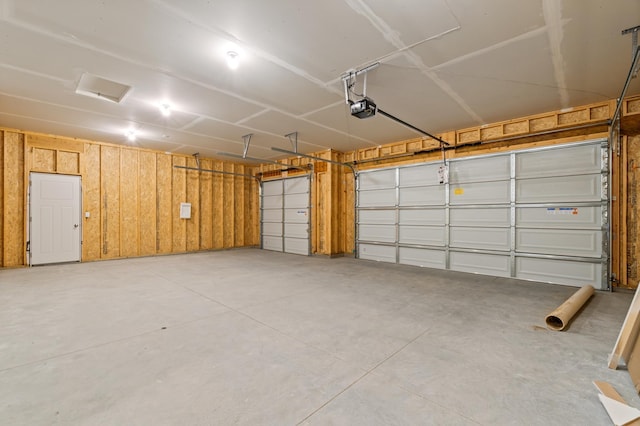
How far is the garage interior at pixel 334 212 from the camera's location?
2.09m

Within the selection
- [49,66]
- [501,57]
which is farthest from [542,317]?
[49,66]

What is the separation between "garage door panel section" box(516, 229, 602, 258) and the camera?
16.3ft

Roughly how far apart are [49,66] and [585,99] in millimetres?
8202

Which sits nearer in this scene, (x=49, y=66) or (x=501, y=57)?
(x=501, y=57)

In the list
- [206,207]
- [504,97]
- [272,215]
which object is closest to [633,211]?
[504,97]

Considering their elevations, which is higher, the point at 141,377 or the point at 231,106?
the point at 231,106

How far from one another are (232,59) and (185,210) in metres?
7.02

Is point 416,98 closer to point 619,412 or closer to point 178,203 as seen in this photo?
point 619,412

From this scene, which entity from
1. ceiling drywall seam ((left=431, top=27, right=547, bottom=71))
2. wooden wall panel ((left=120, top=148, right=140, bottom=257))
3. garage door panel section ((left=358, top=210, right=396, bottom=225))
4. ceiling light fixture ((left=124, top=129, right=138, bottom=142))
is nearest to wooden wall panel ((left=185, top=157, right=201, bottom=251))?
wooden wall panel ((left=120, top=148, right=140, bottom=257))

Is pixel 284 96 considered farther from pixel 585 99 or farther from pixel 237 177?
pixel 237 177

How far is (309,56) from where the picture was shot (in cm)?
342

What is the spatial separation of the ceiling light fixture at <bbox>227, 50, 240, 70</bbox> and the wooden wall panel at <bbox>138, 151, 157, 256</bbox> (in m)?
6.50

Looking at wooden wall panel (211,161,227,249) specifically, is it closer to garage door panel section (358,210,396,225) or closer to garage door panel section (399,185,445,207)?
garage door panel section (358,210,396,225)

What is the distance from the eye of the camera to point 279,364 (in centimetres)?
234
